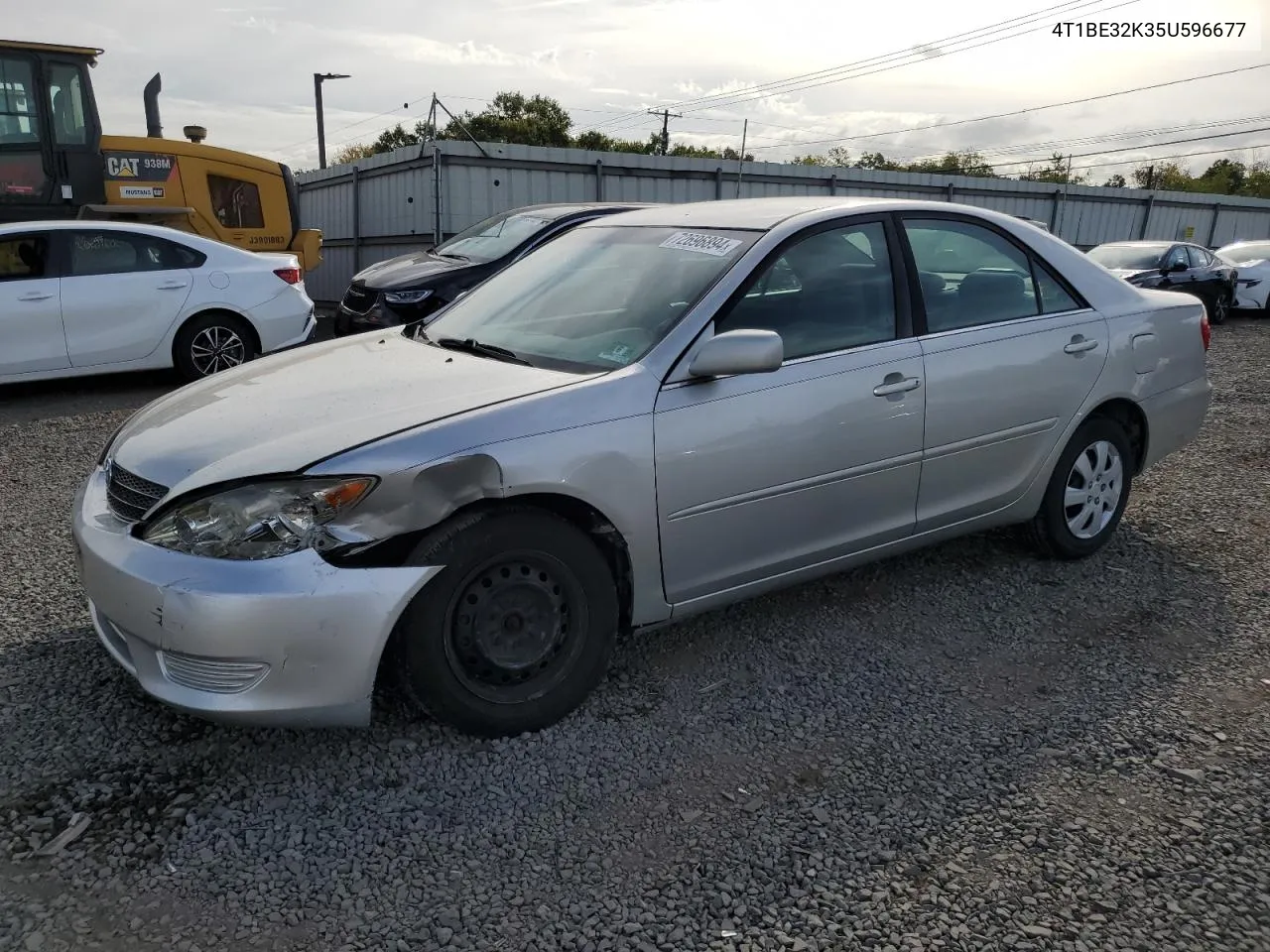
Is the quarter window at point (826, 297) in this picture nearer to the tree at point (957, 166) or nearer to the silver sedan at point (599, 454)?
the silver sedan at point (599, 454)

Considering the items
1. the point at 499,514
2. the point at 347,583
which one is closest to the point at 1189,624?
the point at 499,514

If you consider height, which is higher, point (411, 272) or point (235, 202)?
point (235, 202)

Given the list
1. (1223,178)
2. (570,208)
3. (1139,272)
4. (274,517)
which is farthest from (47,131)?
(1223,178)

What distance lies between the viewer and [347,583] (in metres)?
2.55

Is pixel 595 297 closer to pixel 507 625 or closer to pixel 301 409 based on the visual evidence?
pixel 301 409

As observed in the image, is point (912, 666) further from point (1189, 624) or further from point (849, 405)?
point (1189, 624)

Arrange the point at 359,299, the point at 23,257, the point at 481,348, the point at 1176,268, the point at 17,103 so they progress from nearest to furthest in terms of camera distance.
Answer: the point at 481,348, the point at 23,257, the point at 359,299, the point at 17,103, the point at 1176,268

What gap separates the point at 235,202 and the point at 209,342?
4063mm

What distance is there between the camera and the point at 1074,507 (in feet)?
14.4

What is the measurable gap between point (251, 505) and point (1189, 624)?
11.7ft

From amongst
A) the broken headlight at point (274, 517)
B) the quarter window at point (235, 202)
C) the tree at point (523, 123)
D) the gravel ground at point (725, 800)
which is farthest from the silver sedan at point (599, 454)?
the tree at point (523, 123)

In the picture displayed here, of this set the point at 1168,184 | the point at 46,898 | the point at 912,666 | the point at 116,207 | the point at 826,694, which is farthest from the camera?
the point at 1168,184

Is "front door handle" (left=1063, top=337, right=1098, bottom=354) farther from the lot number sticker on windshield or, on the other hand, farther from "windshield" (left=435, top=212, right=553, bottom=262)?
"windshield" (left=435, top=212, right=553, bottom=262)

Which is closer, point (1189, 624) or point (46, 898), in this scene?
point (46, 898)
